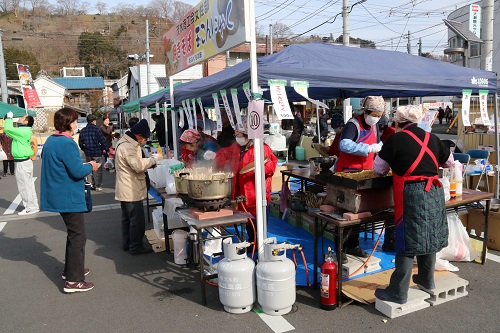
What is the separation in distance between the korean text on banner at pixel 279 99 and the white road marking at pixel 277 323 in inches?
73.8

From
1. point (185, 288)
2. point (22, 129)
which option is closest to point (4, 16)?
point (22, 129)

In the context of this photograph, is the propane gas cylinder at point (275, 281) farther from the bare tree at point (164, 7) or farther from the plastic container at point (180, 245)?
the bare tree at point (164, 7)

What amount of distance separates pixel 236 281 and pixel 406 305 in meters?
1.59

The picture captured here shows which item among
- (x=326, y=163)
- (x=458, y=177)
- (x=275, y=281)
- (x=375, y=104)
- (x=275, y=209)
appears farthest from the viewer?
(x=275, y=209)

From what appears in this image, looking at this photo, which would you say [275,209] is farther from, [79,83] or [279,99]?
[79,83]

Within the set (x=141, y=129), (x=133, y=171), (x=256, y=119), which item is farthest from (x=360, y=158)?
(x=133, y=171)

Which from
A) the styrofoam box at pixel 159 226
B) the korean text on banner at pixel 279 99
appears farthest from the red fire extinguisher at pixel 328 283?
the styrofoam box at pixel 159 226

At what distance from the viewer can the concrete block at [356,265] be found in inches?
161

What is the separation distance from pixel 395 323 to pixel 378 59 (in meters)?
3.24

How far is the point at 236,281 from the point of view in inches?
135

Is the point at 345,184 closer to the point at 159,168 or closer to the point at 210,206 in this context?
the point at 210,206

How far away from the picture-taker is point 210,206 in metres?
3.81

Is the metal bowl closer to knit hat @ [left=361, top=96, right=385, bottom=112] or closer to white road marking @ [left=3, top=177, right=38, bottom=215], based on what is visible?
knit hat @ [left=361, top=96, right=385, bottom=112]

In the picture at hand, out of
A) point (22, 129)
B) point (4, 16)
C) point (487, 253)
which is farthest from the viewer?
point (4, 16)
